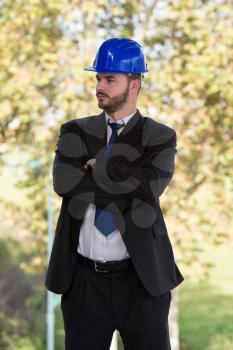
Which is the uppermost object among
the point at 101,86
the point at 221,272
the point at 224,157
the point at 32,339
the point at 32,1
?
the point at 32,1

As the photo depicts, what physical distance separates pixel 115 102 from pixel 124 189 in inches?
11.3

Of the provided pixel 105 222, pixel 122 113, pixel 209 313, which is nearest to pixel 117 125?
pixel 122 113

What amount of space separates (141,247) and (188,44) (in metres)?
3.76

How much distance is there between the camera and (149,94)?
583 centimetres

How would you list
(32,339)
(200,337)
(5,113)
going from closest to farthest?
(5,113)
(32,339)
(200,337)

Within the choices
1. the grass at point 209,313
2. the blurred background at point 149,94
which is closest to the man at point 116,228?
the blurred background at point 149,94

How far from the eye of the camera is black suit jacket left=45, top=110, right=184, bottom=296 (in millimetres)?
2229

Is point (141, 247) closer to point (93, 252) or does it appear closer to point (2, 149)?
point (93, 252)

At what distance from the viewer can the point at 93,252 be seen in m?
2.24

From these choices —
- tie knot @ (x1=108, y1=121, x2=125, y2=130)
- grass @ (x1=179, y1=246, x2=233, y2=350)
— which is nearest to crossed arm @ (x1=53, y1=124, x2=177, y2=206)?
tie knot @ (x1=108, y1=121, x2=125, y2=130)

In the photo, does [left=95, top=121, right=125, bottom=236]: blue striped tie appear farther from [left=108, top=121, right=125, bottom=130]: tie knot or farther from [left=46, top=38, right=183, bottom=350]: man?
[left=108, top=121, right=125, bottom=130]: tie knot

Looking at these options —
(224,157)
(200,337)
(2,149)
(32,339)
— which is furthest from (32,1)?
(200,337)

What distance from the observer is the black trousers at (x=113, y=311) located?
7.29 feet

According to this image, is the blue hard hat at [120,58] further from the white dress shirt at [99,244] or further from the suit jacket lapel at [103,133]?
the white dress shirt at [99,244]
